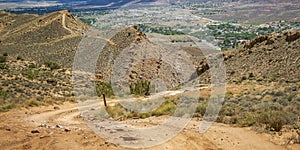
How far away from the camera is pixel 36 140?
1262 centimetres

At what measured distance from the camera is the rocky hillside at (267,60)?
33000mm

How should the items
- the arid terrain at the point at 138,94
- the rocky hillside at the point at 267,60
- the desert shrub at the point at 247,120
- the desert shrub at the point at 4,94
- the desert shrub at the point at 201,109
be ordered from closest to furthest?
1. the arid terrain at the point at 138,94
2. the desert shrub at the point at 247,120
3. the desert shrub at the point at 201,109
4. the desert shrub at the point at 4,94
5. the rocky hillside at the point at 267,60

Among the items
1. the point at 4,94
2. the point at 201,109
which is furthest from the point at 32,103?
the point at 201,109

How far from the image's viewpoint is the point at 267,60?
39156 millimetres

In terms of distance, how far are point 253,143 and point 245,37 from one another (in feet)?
402

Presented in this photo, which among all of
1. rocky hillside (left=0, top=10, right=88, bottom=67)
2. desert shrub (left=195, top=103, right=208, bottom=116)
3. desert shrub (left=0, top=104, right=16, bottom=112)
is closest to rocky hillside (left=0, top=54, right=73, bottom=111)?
desert shrub (left=0, top=104, right=16, bottom=112)

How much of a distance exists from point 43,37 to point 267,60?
4424cm

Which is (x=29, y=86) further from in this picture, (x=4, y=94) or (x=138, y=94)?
(x=138, y=94)

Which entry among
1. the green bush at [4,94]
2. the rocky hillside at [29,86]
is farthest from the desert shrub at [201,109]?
the green bush at [4,94]

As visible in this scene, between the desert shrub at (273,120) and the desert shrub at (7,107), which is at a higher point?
the desert shrub at (273,120)

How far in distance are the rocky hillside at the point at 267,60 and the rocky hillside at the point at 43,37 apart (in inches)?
939

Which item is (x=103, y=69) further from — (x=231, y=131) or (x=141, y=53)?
(x=231, y=131)

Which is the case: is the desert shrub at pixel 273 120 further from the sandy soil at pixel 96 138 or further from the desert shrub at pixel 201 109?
the desert shrub at pixel 201 109

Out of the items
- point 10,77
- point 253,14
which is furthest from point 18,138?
point 253,14
